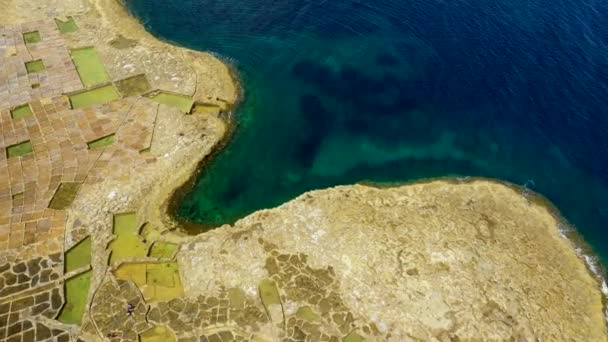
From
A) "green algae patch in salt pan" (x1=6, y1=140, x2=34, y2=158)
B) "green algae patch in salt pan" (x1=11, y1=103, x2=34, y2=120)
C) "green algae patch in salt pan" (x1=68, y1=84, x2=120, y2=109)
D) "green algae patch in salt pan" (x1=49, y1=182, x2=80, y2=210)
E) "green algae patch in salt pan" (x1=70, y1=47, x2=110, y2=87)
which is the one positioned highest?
"green algae patch in salt pan" (x1=70, y1=47, x2=110, y2=87)

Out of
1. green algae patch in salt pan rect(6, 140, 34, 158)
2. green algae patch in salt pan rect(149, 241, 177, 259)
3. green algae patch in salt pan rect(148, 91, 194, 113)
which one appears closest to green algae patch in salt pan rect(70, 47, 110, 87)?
green algae patch in salt pan rect(148, 91, 194, 113)

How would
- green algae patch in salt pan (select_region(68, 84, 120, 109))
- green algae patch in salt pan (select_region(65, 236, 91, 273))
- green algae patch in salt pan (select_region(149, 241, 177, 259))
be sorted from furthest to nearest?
green algae patch in salt pan (select_region(68, 84, 120, 109))
green algae patch in salt pan (select_region(149, 241, 177, 259))
green algae patch in salt pan (select_region(65, 236, 91, 273))

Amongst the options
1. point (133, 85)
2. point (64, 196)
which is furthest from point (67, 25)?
point (64, 196)

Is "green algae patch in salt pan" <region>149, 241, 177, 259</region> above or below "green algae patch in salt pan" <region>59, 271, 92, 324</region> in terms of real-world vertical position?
above

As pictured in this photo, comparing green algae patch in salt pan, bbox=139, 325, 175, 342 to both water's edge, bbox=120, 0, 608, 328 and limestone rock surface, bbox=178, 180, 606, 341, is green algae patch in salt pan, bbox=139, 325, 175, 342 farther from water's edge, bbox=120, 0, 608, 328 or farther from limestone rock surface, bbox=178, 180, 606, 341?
water's edge, bbox=120, 0, 608, 328

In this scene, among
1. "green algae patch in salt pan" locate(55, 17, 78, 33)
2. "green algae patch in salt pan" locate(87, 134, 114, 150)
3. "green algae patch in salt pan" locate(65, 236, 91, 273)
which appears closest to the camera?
"green algae patch in salt pan" locate(65, 236, 91, 273)

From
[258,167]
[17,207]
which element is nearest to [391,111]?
[258,167]

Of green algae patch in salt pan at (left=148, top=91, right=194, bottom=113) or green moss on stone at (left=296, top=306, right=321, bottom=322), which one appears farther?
green algae patch in salt pan at (left=148, top=91, right=194, bottom=113)
